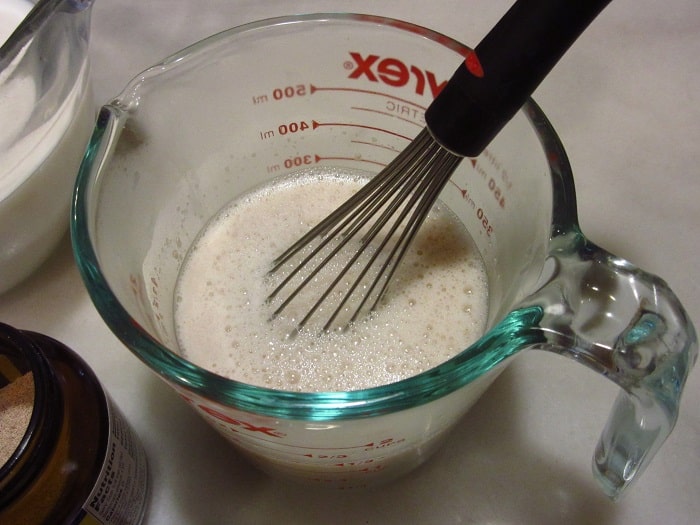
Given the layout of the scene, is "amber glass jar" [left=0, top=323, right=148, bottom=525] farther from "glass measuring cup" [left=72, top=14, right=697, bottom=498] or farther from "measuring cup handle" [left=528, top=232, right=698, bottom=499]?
"measuring cup handle" [left=528, top=232, right=698, bottom=499]

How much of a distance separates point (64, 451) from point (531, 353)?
406mm

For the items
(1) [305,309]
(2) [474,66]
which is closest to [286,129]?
(1) [305,309]

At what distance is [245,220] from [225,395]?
31cm

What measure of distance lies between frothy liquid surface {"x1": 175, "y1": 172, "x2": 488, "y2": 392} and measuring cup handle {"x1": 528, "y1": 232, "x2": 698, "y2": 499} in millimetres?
169

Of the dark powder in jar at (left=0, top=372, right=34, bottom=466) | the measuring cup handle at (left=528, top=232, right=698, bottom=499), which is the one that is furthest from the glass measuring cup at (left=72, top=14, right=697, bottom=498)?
the dark powder in jar at (left=0, top=372, right=34, bottom=466)

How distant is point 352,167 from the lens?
0.69 m

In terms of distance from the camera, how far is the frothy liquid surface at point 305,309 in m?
0.53

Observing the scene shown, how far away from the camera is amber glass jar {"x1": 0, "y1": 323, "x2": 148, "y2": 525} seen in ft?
1.43

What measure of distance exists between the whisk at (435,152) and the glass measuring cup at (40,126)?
0.23m

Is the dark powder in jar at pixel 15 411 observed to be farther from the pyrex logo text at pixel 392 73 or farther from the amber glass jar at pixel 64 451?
the pyrex logo text at pixel 392 73

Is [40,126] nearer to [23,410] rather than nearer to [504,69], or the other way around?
[23,410]

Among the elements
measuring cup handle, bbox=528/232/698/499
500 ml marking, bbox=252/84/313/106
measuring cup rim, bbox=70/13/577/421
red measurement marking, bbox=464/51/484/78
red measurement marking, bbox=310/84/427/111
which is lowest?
measuring cup rim, bbox=70/13/577/421

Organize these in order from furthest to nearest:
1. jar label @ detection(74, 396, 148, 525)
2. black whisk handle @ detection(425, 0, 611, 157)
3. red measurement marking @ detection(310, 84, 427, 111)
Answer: red measurement marking @ detection(310, 84, 427, 111)
jar label @ detection(74, 396, 148, 525)
black whisk handle @ detection(425, 0, 611, 157)

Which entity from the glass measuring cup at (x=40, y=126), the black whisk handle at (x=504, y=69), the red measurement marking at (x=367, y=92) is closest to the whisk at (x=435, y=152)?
the black whisk handle at (x=504, y=69)
